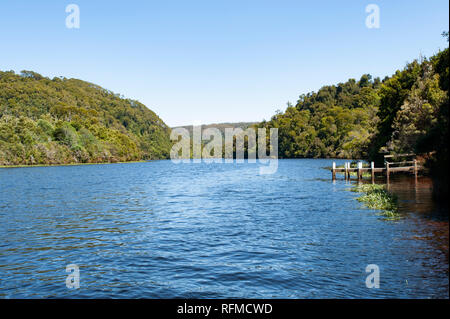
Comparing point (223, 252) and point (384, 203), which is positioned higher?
point (384, 203)

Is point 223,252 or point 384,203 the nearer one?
point 223,252

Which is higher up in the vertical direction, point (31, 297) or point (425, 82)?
point (425, 82)

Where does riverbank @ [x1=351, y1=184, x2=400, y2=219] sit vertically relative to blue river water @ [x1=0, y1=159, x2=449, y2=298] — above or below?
above

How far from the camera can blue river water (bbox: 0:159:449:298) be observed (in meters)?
12.5

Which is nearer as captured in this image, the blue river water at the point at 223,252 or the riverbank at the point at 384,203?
the blue river water at the point at 223,252

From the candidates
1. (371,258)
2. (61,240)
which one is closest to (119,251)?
(61,240)

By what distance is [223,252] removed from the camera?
17.1m

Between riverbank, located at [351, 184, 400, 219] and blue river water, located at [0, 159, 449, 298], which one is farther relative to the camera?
riverbank, located at [351, 184, 400, 219]

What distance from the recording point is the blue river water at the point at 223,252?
1250 centimetres

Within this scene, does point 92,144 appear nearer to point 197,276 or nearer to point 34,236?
point 34,236

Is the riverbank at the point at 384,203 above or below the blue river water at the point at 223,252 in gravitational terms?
above

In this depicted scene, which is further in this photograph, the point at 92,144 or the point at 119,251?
the point at 92,144

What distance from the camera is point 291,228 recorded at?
21.7 m
